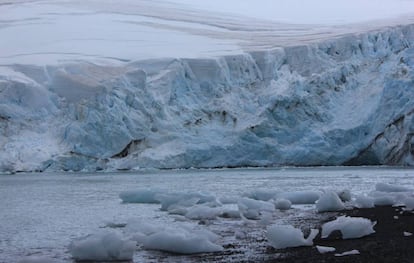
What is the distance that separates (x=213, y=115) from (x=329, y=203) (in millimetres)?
10983

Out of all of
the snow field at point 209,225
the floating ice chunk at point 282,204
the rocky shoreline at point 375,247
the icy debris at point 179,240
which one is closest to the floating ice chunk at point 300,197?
the snow field at point 209,225

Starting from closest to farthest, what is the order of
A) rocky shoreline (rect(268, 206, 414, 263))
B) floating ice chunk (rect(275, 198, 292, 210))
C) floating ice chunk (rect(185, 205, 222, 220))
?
1. rocky shoreline (rect(268, 206, 414, 263))
2. floating ice chunk (rect(185, 205, 222, 220))
3. floating ice chunk (rect(275, 198, 292, 210))

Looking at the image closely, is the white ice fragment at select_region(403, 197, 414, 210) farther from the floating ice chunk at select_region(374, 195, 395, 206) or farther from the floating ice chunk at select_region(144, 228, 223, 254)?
the floating ice chunk at select_region(144, 228, 223, 254)

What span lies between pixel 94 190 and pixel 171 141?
6531mm

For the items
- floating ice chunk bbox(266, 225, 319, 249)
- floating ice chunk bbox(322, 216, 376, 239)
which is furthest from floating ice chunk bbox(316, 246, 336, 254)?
floating ice chunk bbox(322, 216, 376, 239)

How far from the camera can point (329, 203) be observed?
248 inches

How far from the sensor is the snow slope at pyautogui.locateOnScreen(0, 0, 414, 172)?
1565 centimetres

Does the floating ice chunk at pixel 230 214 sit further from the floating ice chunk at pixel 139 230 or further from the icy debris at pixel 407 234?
the icy debris at pixel 407 234

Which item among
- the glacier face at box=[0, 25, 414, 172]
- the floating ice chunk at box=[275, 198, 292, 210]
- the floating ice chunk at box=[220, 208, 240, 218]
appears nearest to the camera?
the floating ice chunk at box=[220, 208, 240, 218]

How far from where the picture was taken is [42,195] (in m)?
9.30

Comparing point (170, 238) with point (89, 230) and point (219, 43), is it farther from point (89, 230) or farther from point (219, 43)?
point (219, 43)

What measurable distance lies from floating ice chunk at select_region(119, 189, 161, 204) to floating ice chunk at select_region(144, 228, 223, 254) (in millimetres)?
3380

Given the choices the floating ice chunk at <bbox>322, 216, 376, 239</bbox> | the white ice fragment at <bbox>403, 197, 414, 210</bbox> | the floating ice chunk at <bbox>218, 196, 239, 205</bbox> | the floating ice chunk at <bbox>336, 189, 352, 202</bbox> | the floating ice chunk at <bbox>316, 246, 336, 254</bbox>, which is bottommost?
the floating ice chunk at <bbox>316, 246, 336, 254</bbox>

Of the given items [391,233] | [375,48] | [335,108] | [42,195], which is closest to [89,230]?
[391,233]
